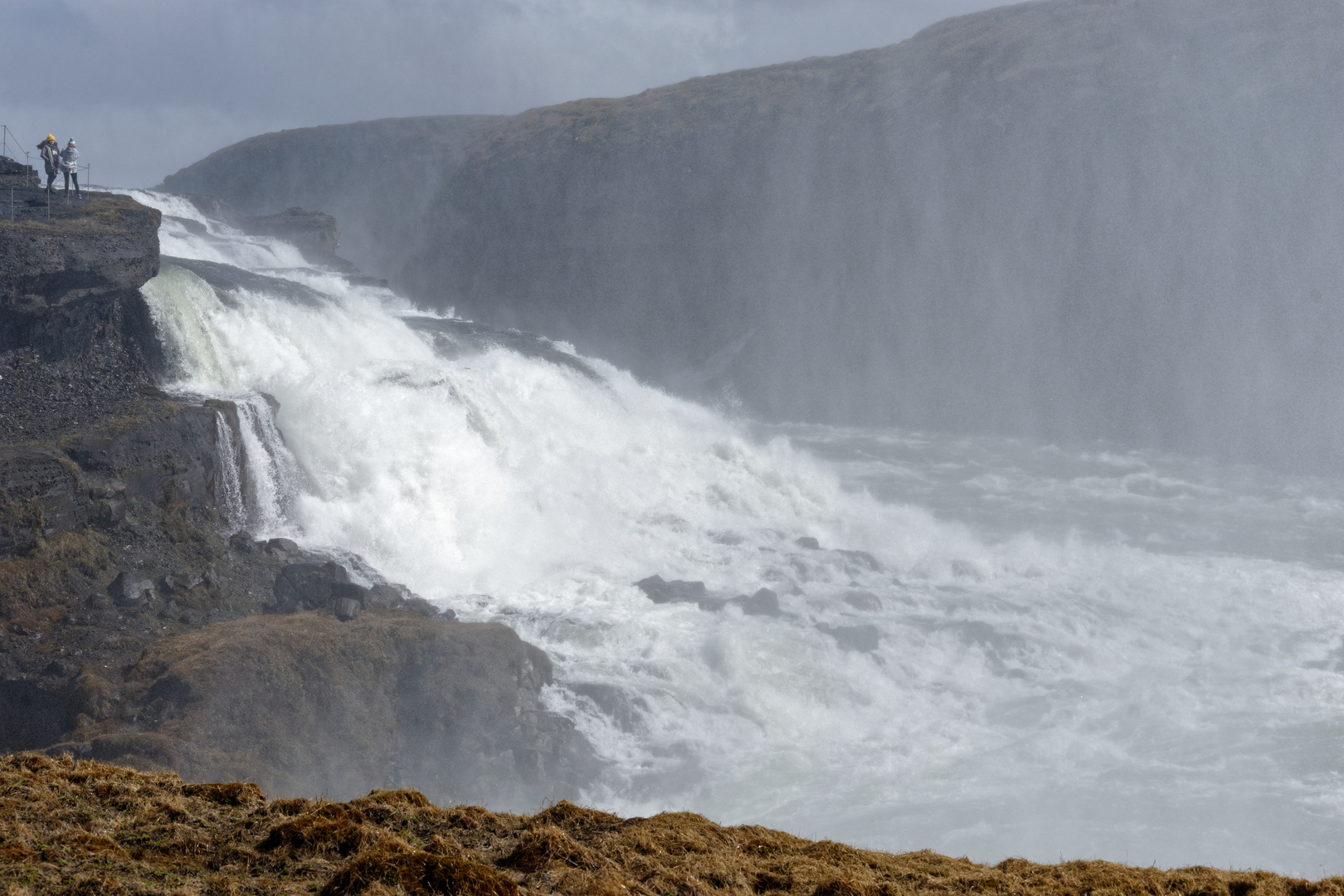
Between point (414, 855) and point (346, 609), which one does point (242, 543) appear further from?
point (414, 855)

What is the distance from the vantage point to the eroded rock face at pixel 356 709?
1182 cm

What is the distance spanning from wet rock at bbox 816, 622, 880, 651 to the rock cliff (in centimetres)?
656

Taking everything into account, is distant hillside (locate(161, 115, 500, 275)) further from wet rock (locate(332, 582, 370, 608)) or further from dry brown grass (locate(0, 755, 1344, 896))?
dry brown grass (locate(0, 755, 1344, 896))

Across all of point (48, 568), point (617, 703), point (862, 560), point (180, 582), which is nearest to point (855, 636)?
point (862, 560)

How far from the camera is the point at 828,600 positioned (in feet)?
66.3

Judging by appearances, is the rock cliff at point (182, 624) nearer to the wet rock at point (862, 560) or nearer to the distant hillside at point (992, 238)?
the wet rock at point (862, 560)

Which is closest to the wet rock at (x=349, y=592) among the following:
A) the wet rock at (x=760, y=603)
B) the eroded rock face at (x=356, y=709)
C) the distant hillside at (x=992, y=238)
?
the eroded rock face at (x=356, y=709)

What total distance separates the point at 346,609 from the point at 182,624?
8.27 ft

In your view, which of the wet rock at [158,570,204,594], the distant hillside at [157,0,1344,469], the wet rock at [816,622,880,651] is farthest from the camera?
the distant hillside at [157,0,1344,469]

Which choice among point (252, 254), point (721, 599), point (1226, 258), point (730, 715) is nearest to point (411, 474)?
point (721, 599)

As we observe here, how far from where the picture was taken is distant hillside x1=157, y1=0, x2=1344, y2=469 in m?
41.1

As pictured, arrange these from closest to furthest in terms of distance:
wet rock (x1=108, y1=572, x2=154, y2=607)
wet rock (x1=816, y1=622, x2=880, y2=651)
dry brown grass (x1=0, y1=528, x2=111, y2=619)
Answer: dry brown grass (x1=0, y1=528, x2=111, y2=619) → wet rock (x1=108, y1=572, x2=154, y2=607) → wet rock (x1=816, y1=622, x2=880, y2=651)

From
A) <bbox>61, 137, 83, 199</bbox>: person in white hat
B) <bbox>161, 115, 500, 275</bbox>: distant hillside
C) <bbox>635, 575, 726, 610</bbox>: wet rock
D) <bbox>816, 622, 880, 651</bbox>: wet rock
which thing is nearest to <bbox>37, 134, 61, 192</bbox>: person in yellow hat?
<bbox>61, 137, 83, 199</bbox>: person in white hat

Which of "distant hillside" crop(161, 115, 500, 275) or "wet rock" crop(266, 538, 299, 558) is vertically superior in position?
"distant hillside" crop(161, 115, 500, 275)
